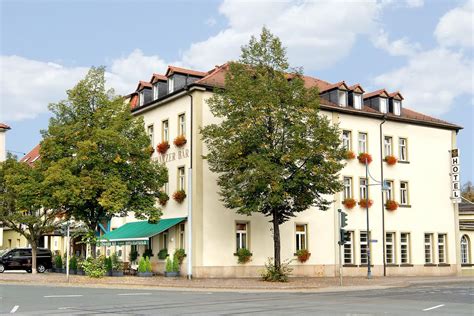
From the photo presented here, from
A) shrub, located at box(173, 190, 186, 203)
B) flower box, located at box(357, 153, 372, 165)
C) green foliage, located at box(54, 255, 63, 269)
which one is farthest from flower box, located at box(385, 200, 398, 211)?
green foliage, located at box(54, 255, 63, 269)

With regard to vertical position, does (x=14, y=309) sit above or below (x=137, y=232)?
below

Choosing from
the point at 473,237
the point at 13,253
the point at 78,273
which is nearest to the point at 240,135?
the point at 78,273

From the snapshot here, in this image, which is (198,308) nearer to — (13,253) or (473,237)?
(13,253)

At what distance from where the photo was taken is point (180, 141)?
3800 centimetres

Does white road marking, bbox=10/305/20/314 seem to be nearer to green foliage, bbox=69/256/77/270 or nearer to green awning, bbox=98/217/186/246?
green awning, bbox=98/217/186/246

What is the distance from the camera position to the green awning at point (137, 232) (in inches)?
1460

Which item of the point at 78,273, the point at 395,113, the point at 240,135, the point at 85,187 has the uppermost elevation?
the point at 395,113

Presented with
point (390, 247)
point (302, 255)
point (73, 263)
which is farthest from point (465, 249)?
point (73, 263)

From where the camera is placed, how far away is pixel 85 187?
33.8 meters

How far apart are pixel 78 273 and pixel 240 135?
14429mm

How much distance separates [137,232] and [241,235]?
6052 mm

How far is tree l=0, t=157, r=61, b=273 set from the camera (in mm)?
35656

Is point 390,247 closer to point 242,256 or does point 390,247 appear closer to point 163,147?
point 242,256

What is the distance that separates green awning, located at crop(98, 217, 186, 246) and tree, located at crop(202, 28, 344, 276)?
17.0 ft
